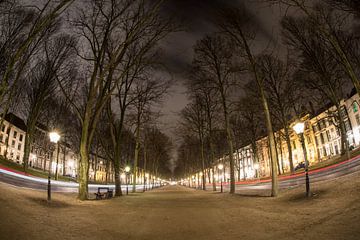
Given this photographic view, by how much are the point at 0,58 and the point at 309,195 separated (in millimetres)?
24526

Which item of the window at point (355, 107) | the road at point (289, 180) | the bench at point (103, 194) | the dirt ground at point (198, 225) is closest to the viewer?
the dirt ground at point (198, 225)

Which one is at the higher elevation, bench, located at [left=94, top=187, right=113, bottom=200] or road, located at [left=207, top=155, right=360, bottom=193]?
road, located at [left=207, top=155, right=360, bottom=193]

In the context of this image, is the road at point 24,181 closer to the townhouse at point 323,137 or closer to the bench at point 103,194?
the bench at point 103,194

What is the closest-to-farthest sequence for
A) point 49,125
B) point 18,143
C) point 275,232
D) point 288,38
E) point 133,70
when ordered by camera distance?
point 275,232, point 133,70, point 288,38, point 49,125, point 18,143

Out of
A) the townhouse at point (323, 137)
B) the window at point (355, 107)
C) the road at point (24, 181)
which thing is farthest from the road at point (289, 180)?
the window at point (355, 107)

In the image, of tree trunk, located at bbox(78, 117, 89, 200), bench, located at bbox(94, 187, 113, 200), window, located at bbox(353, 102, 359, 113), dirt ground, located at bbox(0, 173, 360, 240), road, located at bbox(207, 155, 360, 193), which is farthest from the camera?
window, located at bbox(353, 102, 359, 113)

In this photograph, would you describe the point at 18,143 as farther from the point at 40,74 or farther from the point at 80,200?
the point at 80,200

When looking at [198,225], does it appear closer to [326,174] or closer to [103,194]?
[103,194]

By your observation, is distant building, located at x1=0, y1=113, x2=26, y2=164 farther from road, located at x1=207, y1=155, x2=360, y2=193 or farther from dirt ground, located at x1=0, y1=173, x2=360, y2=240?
dirt ground, located at x1=0, y1=173, x2=360, y2=240

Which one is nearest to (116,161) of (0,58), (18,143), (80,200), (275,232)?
(80,200)

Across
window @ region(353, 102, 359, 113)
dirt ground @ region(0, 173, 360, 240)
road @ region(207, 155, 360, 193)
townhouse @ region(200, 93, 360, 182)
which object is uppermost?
window @ region(353, 102, 359, 113)

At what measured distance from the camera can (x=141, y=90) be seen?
2397 cm

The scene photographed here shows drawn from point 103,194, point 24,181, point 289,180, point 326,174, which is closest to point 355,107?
point 289,180

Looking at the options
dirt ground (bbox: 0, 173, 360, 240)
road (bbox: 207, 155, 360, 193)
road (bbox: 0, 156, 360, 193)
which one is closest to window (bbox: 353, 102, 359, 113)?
road (bbox: 207, 155, 360, 193)
